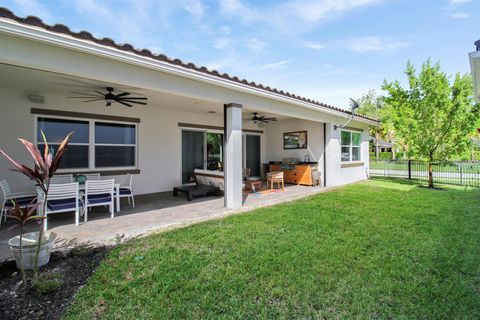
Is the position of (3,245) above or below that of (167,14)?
below

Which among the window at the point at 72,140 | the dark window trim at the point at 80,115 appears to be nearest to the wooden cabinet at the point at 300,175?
the dark window trim at the point at 80,115

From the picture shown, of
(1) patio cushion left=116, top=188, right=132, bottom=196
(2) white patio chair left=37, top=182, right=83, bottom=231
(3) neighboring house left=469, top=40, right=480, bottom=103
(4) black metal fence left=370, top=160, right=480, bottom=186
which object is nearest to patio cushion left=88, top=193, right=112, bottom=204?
(2) white patio chair left=37, top=182, right=83, bottom=231

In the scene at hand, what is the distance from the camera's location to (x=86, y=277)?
10.7 ft

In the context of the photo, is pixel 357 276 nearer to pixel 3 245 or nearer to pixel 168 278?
pixel 168 278

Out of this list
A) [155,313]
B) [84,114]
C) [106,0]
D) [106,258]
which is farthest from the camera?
[84,114]

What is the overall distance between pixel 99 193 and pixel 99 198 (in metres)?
0.14

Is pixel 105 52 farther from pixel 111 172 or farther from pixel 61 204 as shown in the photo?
pixel 111 172

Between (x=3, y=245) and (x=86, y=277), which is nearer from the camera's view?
(x=86, y=277)

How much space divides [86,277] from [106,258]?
49 cm

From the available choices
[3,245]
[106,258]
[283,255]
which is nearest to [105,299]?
[106,258]

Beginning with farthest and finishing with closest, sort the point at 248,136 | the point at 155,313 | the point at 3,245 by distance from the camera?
the point at 248,136
the point at 3,245
the point at 155,313

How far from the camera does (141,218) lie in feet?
19.1

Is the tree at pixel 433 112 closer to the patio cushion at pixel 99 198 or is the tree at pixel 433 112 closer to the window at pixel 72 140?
the patio cushion at pixel 99 198

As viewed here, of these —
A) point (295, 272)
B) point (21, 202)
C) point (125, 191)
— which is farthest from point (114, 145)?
point (295, 272)
